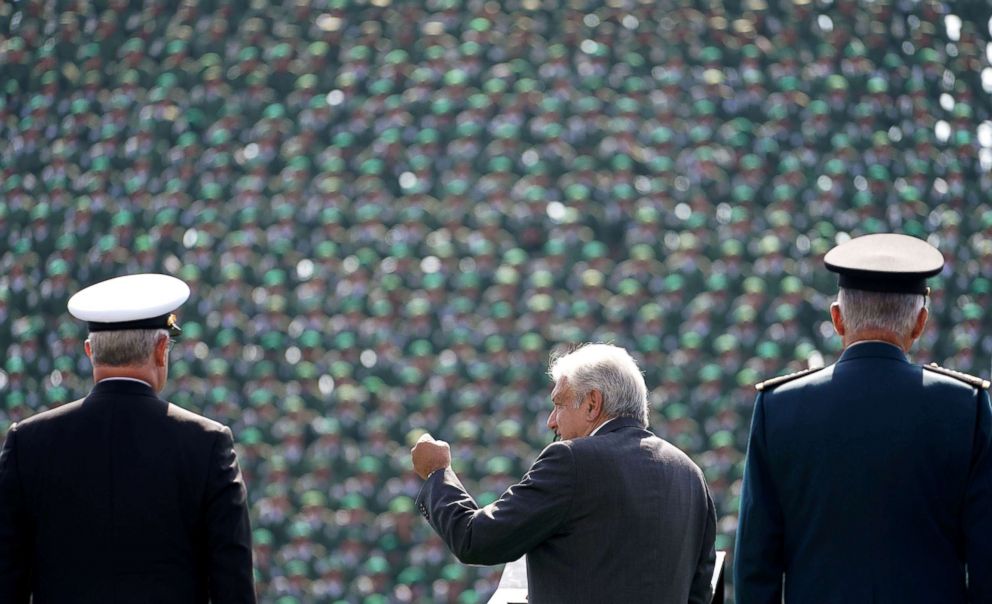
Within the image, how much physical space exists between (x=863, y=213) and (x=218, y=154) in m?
2.58

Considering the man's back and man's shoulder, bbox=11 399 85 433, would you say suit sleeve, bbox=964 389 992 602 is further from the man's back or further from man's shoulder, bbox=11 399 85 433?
man's shoulder, bbox=11 399 85 433

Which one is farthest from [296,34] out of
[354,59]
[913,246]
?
[913,246]

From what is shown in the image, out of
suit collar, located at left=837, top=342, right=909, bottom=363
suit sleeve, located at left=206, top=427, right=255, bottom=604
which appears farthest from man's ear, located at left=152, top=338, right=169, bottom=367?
suit collar, located at left=837, top=342, right=909, bottom=363

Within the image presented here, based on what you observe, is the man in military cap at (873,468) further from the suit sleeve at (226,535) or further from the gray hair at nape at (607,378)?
the suit sleeve at (226,535)

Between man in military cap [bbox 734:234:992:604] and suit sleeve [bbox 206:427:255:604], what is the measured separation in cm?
50

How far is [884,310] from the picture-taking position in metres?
1.18

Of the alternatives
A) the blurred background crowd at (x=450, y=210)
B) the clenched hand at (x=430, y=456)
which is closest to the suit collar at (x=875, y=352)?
the clenched hand at (x=430, y=456)

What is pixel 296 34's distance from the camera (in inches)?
194

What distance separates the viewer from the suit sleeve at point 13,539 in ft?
4.08

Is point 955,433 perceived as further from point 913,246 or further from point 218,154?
point 218,154

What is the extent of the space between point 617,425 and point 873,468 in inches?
10.6

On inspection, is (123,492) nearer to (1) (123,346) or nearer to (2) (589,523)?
(1) (123,346)

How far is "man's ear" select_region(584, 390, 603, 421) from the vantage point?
1.28 metres

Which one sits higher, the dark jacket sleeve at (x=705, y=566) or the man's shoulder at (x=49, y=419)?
the man's shoulder at (x=49, y=419)
